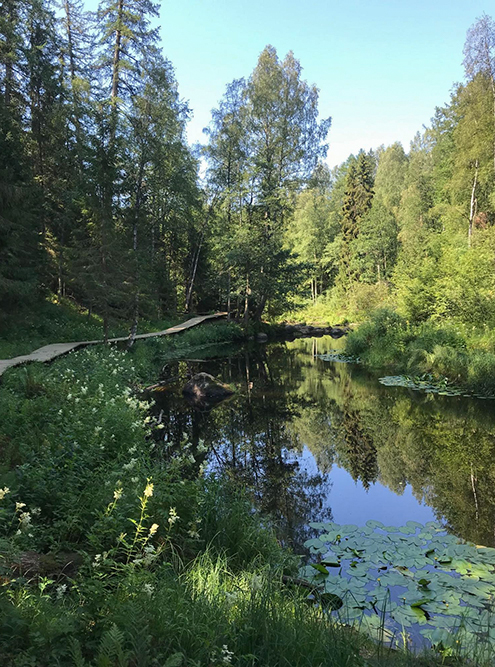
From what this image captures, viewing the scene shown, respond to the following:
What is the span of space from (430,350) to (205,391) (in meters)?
7.78

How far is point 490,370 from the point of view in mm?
10672

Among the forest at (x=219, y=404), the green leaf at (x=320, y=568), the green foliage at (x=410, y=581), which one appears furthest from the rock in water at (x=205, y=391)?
the green leaf at (x=320, y=568)

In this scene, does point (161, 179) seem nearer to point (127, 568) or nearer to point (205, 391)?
point (205, 391)

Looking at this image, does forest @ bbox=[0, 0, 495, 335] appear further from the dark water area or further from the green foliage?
the green foliage

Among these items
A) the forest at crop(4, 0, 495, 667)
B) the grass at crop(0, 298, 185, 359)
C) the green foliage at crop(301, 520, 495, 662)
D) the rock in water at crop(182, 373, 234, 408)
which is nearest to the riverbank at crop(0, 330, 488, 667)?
the forest at crop(4, 0, 495, 667)

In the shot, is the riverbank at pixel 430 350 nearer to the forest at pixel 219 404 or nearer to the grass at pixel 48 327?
the forest at pixel 219 404

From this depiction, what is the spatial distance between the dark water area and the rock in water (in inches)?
11.8

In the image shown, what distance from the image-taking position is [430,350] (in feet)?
43.6

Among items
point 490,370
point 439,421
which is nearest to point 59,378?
point 439,421

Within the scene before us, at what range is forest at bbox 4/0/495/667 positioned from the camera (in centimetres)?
244

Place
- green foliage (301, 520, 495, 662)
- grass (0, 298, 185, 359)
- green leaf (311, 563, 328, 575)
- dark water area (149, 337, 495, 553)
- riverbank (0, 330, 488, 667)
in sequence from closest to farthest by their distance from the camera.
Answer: riverbank (0, 330, 488, 667) → green foliage (301, 520, 495, 662) → green leaf (311, 563, 328, 575) → dark water area (149, 337, 495, 553) → grass (0, 298, 185, 359)

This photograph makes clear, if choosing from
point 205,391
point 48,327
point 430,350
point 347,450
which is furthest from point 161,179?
point 347,450

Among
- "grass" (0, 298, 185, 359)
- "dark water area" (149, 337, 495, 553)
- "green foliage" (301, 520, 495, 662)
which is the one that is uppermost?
"grass" (0, 298, 185, 359)

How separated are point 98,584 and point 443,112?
3724 cm
